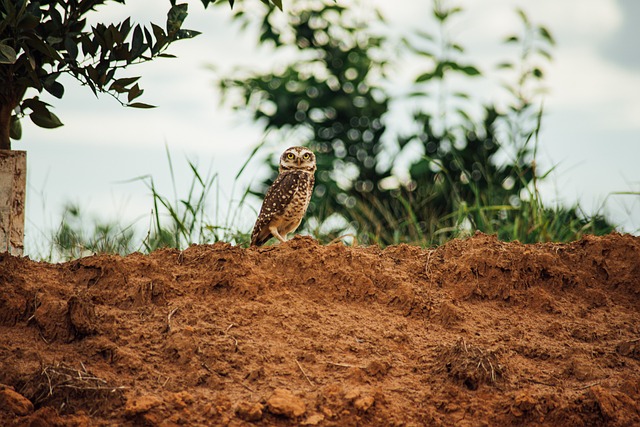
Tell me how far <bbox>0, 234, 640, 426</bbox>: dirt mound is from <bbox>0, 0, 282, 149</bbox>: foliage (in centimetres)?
106

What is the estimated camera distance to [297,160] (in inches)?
283

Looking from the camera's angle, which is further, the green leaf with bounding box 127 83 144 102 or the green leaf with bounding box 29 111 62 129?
the green leaf with bounding box 29 111 62 129

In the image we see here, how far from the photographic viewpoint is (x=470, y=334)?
4.32 meters

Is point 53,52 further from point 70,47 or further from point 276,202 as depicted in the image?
point 276,202

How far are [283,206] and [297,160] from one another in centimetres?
75

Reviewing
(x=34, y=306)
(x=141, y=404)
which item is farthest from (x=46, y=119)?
(x=141, y=404)

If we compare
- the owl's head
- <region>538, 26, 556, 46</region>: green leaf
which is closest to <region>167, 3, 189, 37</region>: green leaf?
the owl's head

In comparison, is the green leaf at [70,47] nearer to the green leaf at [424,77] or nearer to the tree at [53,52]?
the tree at [53,52]

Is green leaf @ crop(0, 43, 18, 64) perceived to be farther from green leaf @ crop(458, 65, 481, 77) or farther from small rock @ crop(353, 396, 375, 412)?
green leaf @ crop(458, 65, 481, 77)

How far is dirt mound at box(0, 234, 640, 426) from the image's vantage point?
11.8ft

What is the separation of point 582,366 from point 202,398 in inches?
78.3

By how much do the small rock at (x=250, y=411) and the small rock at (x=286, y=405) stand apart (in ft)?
0.19

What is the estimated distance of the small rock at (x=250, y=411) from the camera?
3.42 meters

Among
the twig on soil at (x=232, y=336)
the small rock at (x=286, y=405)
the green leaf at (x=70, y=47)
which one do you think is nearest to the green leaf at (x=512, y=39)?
the green leaf at (x=70, y=47)
